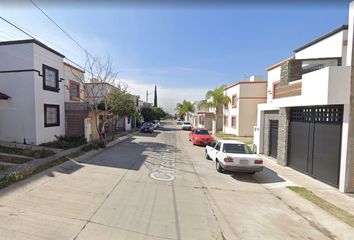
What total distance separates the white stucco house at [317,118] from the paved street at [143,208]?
2.08m

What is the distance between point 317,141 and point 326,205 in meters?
3.21

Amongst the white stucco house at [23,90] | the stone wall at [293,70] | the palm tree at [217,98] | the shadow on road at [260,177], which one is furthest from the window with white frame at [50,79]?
the palm tree at [217,98]

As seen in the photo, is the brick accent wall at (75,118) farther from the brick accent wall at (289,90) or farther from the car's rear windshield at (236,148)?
the brick accent wall at (289,90)

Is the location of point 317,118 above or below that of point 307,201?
above

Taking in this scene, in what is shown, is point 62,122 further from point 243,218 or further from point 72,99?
point 243,218

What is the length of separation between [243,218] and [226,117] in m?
25.0

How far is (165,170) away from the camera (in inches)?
359

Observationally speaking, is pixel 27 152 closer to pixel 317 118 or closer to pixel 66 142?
pixel 66 142

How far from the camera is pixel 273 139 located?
12.4 meters

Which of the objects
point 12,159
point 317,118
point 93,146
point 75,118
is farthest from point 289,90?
point 75,118

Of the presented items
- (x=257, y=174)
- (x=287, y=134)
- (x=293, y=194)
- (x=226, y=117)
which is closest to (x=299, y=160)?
(x=287, y=134)

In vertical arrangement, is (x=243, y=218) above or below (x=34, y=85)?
below

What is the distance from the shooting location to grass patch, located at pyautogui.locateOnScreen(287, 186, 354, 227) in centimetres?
506

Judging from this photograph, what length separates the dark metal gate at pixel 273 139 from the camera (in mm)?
12042
